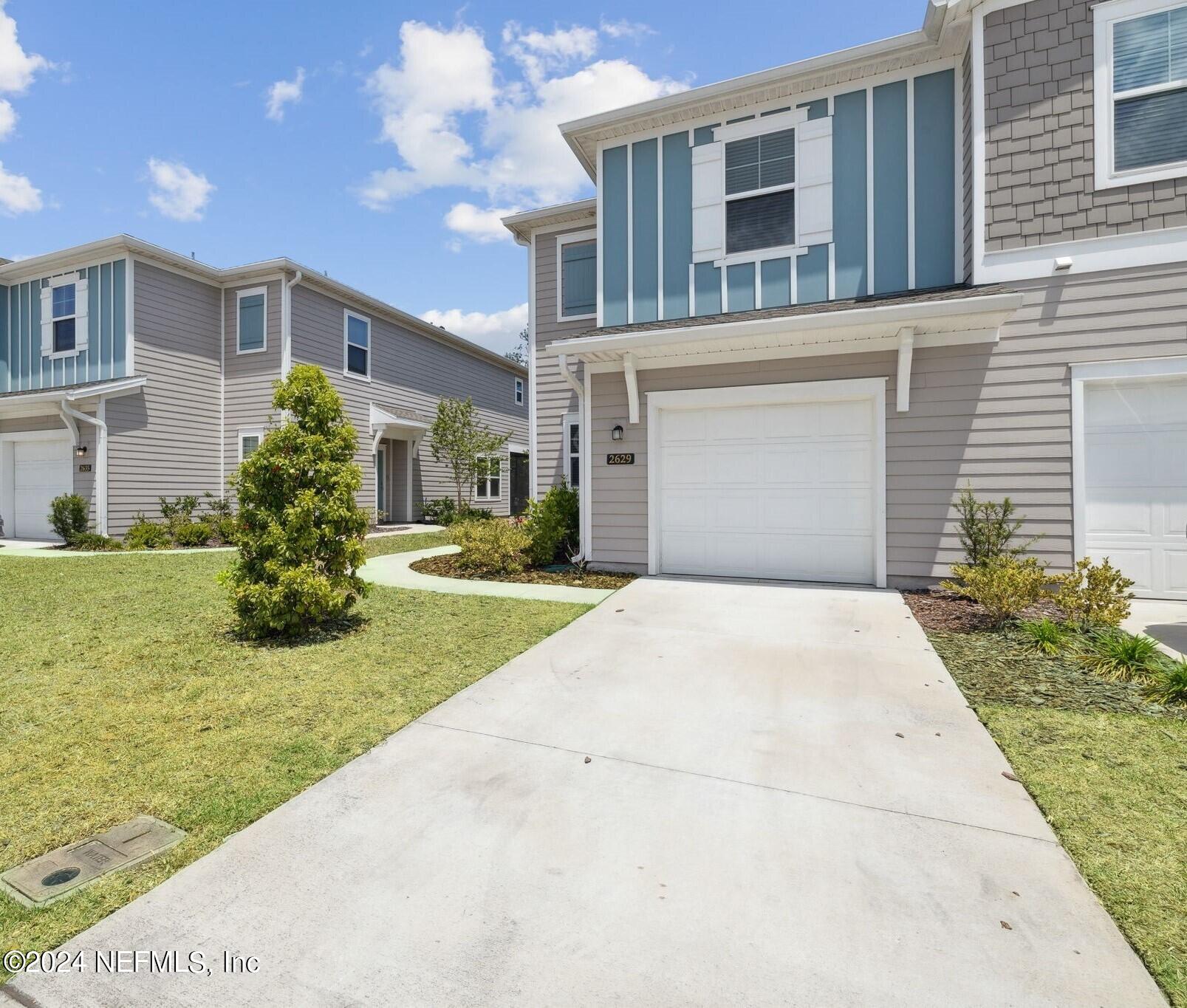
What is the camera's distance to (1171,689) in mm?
3619

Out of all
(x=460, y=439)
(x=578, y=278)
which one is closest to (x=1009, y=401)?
→ (x=578, y=278)

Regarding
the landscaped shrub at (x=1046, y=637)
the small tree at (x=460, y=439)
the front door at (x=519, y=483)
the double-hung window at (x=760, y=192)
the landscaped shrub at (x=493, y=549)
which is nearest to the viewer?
the landscaped shrub at (x=1046, y=637)

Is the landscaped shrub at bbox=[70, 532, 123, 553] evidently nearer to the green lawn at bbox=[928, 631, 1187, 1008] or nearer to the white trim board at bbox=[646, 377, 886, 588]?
the white trim board at bbox=[646, 377, 886, 588]

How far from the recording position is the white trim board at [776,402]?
6773 millimetres

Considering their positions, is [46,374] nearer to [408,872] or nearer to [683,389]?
[683,389]

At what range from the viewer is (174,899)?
6.27 feet

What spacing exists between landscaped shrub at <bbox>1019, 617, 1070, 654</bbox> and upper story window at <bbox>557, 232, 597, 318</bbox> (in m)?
8.00

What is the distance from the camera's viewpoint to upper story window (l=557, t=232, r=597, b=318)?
10.5 metres

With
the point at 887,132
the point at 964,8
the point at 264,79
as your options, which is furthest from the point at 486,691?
the point at 264,79

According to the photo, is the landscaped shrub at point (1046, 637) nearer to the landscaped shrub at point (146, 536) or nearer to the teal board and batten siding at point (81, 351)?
the landscaped shrub at point (146, 536)

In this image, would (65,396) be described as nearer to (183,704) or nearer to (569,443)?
(569,443)

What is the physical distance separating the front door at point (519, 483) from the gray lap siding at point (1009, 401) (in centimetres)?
1412

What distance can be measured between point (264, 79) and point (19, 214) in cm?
890

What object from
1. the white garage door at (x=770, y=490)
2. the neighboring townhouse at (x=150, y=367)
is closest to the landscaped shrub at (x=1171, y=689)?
the white garage door at (x=770, y=490)
